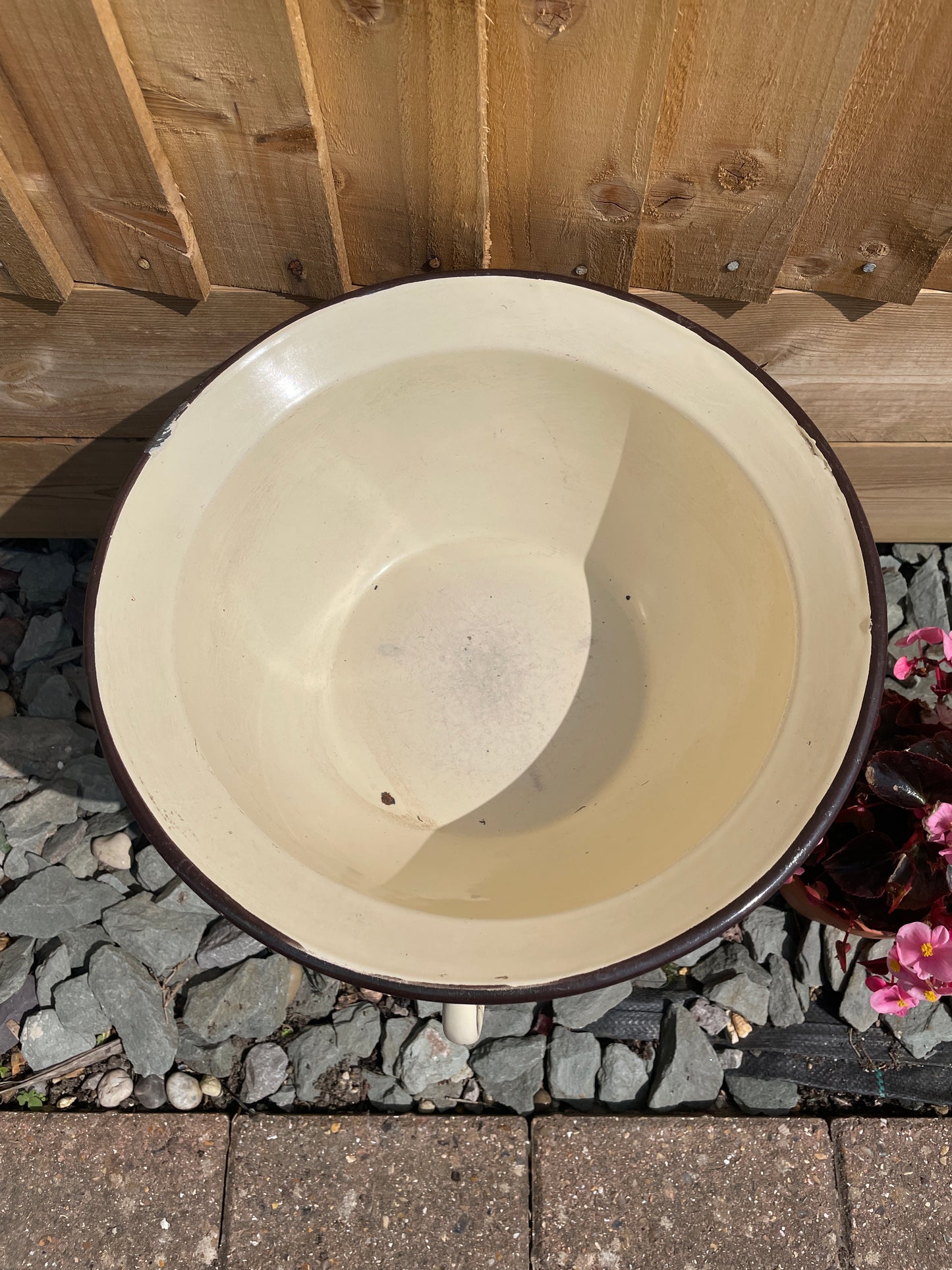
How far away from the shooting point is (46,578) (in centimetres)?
168

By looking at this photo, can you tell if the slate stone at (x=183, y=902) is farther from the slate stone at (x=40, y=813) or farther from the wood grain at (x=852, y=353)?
the wood grain at (x=852, y=353)

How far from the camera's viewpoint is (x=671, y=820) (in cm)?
103

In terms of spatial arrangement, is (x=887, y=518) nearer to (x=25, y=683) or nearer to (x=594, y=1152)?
(x=594, y=1152)

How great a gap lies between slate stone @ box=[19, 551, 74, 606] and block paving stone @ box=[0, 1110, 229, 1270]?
899mm

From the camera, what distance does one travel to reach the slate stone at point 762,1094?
1.26 m

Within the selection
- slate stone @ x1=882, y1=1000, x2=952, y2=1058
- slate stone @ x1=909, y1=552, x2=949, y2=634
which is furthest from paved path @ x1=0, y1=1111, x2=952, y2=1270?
slate stone @ x1=909, y1=552, x2=949, y2=634

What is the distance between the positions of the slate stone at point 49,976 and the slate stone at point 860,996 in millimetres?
1222

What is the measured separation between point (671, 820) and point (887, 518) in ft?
3.09

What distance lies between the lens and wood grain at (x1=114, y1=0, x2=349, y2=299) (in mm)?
869

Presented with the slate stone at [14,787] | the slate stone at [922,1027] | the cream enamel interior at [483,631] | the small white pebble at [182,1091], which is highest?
the cream enamel interior at [483,631]

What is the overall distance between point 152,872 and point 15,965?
0.77 feet

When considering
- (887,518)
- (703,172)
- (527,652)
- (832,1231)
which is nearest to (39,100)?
(703,172)

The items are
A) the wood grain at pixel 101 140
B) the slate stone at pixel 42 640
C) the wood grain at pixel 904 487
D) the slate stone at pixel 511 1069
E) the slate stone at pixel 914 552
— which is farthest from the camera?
the slate stone at pixel 914 552

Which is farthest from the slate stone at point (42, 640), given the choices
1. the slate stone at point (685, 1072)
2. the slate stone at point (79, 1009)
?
the slate stone at point (685, 1072)
